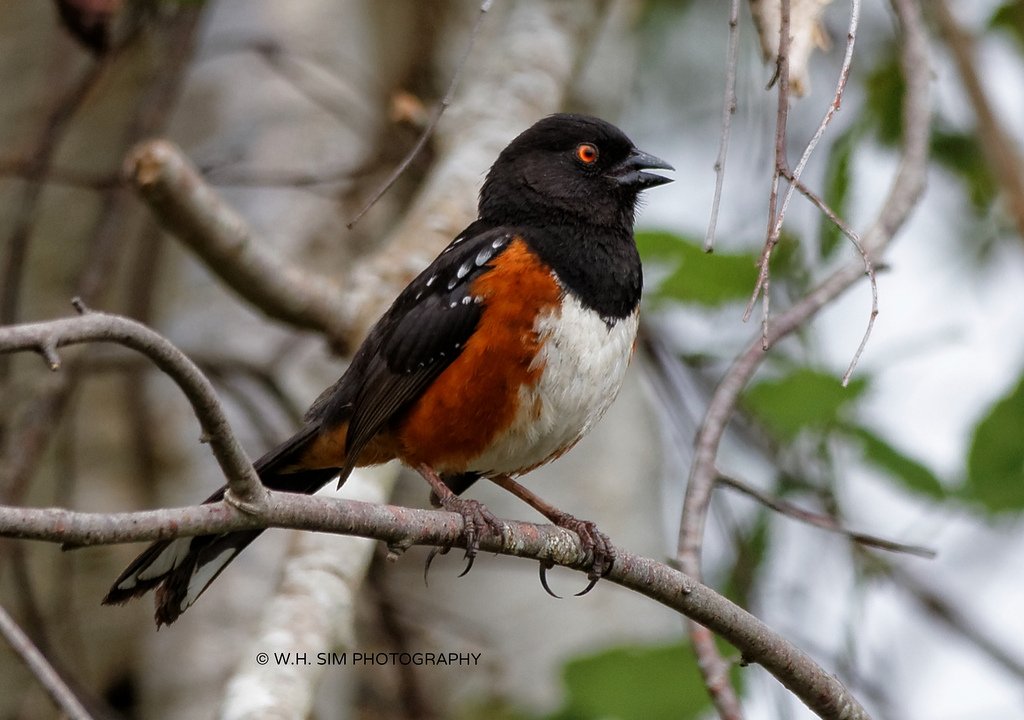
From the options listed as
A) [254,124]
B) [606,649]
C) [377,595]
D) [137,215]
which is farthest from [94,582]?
[606,649]

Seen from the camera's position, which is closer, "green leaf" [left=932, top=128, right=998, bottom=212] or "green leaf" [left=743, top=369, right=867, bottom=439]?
"green leaf" [left=743, top=369, right=867, bottom=439]

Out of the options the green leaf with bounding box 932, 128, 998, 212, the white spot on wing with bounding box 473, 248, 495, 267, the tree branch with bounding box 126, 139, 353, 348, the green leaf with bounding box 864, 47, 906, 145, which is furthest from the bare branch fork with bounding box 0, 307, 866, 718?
the green leaf with bounding box 932, 128, 998, 212

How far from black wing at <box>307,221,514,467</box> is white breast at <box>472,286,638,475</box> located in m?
0.20

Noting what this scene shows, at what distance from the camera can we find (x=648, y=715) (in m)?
2.91

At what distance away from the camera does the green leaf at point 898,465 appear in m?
3.14

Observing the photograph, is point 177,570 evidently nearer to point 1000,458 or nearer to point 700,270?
point 700,270

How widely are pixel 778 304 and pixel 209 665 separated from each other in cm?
218

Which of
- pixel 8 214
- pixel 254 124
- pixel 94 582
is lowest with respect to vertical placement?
pixel 94 582

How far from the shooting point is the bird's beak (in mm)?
3201

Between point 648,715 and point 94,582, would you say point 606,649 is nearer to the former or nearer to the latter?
point 648,715

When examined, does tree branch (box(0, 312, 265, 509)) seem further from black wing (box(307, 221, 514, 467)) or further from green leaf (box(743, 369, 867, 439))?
green leaf (box(743, 369, 867, 439))

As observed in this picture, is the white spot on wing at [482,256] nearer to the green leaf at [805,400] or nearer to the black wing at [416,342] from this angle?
the black wing at [416,342]

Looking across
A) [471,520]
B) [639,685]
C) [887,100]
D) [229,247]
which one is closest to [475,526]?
[471,520]

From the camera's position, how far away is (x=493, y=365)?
2750mm
